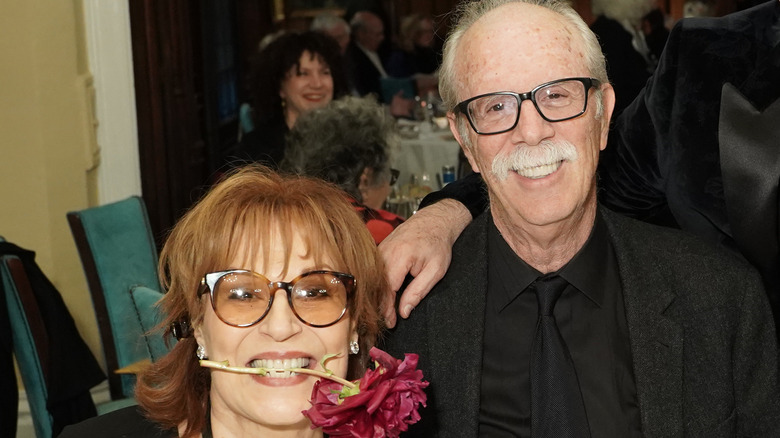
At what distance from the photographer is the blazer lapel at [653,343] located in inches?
69.1

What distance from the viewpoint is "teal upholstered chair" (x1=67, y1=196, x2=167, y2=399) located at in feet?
12.3

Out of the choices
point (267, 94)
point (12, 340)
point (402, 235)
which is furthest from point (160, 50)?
point (402, 235)

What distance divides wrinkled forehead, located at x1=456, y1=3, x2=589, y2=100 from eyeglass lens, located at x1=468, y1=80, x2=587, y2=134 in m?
0.02

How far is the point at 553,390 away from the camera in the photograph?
1794 mm

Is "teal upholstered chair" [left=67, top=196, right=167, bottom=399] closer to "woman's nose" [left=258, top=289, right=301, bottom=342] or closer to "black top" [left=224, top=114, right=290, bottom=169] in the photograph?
"black top" [left=224, top=114, right=290, bottom=169]

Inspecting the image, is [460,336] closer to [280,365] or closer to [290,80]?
[280,365]

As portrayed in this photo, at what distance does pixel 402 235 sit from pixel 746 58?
77 centimetres

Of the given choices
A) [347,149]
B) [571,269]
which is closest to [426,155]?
[347,149]

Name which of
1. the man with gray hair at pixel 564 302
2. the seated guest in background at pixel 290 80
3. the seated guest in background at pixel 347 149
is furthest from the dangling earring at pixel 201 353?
the seated guest in background at pixel 290 80

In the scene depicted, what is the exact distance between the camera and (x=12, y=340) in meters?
3.32

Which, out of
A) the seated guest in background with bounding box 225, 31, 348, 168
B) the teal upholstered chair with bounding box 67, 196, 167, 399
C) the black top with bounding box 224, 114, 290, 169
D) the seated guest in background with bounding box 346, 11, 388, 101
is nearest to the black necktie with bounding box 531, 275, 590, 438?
the teal upholstered chair with bounding box 67, 196, 167, 399

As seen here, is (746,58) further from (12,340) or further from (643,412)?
(12,340)

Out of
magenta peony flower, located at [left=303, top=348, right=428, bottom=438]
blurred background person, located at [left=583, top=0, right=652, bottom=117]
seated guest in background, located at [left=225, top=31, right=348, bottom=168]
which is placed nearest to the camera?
magenta peony flower, located at [left=303, top=348, right=428, bottom=438]

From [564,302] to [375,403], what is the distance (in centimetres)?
57
